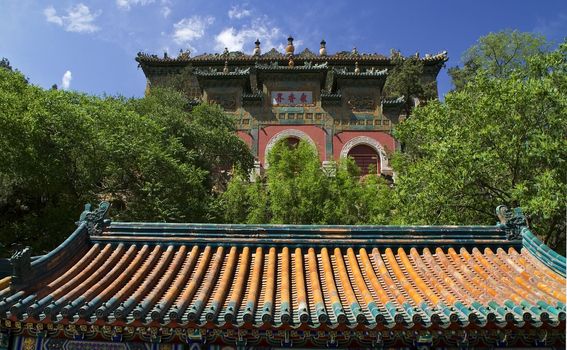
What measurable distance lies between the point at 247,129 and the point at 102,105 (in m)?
12.7

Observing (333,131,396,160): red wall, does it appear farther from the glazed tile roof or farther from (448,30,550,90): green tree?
the glazed tile roof

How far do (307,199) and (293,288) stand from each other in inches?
437

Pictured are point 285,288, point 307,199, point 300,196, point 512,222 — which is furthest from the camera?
point 300,196

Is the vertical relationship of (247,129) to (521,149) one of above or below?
above

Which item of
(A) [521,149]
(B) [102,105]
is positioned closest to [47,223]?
(B) [102,105]

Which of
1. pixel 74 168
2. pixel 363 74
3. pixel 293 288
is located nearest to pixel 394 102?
pixel 363 74

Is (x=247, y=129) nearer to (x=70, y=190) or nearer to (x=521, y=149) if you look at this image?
(x=70, y=190)

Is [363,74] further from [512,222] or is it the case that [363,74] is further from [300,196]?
[512,222]

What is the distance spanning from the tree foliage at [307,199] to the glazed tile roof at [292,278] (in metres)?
9.01

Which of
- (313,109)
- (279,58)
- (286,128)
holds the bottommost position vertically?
(286,128)

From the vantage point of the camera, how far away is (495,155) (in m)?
11.2

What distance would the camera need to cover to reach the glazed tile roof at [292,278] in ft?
15.0

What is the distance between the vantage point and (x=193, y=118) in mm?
22000

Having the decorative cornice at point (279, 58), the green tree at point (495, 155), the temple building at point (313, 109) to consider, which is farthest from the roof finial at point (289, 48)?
the green tree at point (495, 155)
